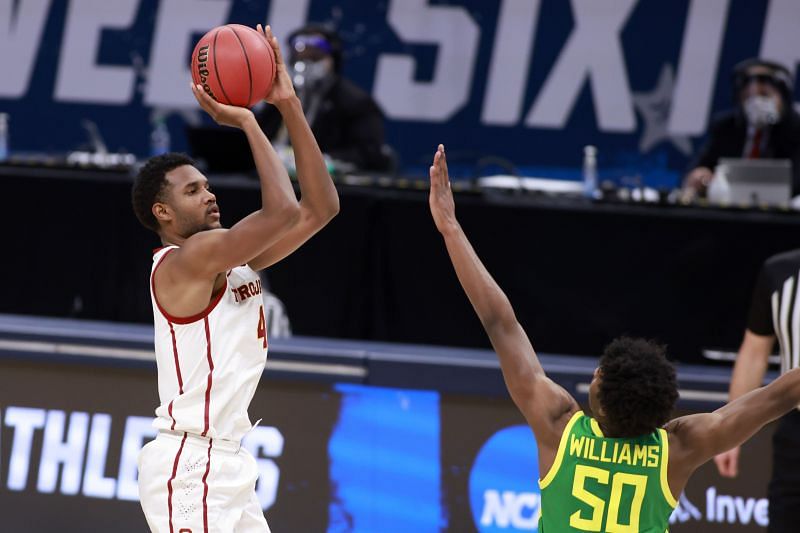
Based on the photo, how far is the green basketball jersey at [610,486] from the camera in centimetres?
325

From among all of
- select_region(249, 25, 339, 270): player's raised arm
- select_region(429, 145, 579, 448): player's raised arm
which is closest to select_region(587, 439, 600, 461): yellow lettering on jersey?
select_region(429, 145, 579, 448): player's raised arm

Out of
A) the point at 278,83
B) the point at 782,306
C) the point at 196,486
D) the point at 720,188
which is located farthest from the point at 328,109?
the point at 196,486

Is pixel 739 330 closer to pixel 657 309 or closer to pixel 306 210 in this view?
pixel 657 309

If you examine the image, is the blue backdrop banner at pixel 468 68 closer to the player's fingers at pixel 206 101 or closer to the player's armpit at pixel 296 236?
the player's armpit at pixel 296 236

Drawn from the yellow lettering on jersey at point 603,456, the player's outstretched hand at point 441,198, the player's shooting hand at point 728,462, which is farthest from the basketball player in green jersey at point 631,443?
the player's shooting hand at point 728,462

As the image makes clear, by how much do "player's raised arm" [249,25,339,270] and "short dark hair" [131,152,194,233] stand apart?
1.17 ft

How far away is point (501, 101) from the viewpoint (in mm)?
10836

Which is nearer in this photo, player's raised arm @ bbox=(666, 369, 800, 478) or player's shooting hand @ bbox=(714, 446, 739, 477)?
player's raised arm @ bbox=(666, 369, 800, 478)

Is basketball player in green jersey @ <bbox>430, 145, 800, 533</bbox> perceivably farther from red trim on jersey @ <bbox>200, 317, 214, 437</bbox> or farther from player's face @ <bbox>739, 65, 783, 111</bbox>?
player's face @ <bbox>739, 65, 783, 111</bbox>

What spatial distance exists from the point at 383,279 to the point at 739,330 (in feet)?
6.71

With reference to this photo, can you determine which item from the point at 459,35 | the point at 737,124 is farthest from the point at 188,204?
the point at 459,35

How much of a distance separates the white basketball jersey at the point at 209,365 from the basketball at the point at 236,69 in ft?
1.67

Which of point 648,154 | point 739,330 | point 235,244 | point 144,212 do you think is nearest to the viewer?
point 235,244

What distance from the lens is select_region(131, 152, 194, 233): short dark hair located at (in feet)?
12.6
